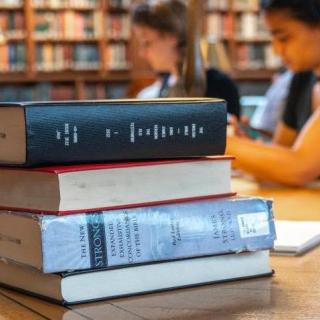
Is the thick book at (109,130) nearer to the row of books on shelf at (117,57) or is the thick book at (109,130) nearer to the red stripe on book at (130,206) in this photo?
the red stripe on book at (130,206)

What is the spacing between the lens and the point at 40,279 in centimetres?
73

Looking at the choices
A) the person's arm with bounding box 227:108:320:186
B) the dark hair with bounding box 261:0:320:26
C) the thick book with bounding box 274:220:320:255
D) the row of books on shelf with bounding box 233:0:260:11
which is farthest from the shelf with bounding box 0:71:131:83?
the thick book with bounding box 274:220:320:255

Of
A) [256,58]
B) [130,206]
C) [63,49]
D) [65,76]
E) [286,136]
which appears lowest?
[65,76]

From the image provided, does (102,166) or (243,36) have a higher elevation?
(102,166)

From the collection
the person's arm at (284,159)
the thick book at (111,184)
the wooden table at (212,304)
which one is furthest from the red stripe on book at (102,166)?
the person's arm at (284,159)

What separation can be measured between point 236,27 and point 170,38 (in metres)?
4.45

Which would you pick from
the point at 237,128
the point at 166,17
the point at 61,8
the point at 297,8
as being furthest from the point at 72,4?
the point at 297,8

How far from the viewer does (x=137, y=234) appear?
73cm

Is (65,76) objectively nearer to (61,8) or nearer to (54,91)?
(54,91)

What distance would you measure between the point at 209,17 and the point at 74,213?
673 cm

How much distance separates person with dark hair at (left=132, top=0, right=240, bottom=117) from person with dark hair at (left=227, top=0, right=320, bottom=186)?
0.40 m

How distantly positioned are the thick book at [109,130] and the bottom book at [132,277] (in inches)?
4.2

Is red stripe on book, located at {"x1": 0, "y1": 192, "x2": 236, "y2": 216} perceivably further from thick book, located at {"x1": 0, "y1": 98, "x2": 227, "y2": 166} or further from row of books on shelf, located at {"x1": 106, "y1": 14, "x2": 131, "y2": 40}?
row of books on shelf, located at {"x1": 106, "y1": 14, "x2": 131, "y2": 40}

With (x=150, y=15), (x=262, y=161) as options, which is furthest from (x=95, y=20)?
(x=262, y=161)
